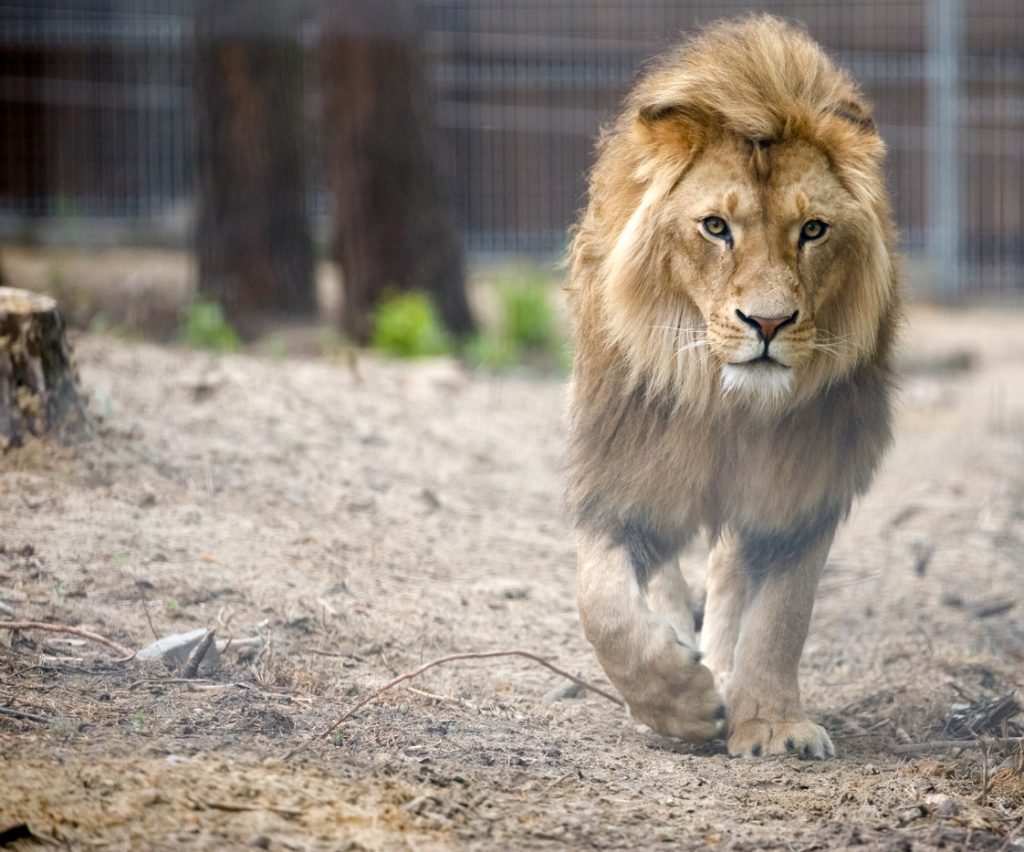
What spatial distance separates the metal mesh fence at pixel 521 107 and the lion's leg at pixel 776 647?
10.1m

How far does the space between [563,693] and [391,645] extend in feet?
1.57

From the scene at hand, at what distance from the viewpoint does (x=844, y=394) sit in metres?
3.63

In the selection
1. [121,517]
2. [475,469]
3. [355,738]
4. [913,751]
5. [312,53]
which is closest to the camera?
[355,738]

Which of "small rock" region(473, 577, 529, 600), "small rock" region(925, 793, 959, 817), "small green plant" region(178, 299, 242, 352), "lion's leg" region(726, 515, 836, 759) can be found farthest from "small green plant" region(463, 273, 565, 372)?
"small rock" region(925, 793, 959, 817)

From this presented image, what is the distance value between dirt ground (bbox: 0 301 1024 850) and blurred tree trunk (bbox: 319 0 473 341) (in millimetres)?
1776

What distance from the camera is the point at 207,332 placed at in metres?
7.98

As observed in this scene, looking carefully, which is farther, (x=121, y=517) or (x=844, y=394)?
(x=121, y=517)

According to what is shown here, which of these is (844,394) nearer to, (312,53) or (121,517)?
(121,517)

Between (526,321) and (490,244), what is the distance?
499 cm

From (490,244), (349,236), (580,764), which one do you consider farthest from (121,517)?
(490,244)

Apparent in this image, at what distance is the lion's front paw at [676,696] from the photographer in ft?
11.3

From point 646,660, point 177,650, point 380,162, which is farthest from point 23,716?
point 380,162

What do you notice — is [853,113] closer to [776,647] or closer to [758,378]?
[758,378]

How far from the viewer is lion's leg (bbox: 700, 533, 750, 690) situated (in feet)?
13.8
